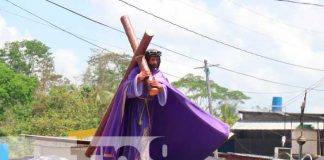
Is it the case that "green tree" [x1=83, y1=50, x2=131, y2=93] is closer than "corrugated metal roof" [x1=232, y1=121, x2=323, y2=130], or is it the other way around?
"corrugated metal roof" [x1=232, y1=121, x2=323, y2=130]

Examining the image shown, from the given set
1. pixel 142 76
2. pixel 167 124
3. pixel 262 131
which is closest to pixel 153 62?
pixel 142 76

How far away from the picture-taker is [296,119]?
23.7 m

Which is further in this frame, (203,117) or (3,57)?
(3,57)

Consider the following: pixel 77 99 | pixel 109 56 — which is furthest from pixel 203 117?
pixel 109 56

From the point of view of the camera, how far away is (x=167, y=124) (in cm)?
496

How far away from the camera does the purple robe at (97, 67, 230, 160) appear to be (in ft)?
15.6

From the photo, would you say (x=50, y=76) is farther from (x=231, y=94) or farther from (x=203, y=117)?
(x=203, y=117)

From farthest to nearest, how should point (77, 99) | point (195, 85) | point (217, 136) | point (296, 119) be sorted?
point (195, 85)
point (77, 99)
point (296, 119)
point (217, 136)

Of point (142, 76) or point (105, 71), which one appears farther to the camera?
point (105, 71)

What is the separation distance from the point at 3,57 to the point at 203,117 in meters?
36.9

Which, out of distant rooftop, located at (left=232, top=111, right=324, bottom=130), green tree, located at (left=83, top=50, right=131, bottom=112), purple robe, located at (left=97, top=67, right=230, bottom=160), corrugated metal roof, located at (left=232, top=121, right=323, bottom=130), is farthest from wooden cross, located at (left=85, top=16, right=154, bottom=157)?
green tree, located at (left=83, top=50, right=131, bottom=112)

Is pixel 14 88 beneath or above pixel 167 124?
above

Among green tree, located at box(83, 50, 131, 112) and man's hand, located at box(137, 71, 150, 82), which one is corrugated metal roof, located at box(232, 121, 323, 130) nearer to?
green tree, located at box(83, 50, 131, 112)

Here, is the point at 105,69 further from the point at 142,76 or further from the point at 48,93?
the point at 142,76
